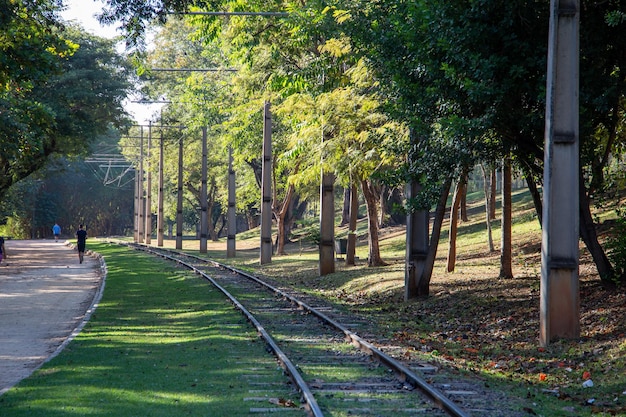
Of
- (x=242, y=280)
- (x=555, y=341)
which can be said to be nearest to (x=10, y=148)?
(x=242, y=280)

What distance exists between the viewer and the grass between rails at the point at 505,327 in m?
10.4

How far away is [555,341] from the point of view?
1298 cm

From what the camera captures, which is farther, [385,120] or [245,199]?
[245,199]

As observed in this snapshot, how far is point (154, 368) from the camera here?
12008 millimetres

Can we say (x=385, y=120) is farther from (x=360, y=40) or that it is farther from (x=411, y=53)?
(x=411, y=53)

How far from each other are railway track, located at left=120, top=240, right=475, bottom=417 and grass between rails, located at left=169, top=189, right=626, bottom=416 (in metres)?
0.79

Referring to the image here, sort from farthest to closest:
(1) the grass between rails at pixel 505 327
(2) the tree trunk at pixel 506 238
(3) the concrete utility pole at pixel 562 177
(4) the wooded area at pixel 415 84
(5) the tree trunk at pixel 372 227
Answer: (5) the tree trunk at pixel 372 227 → (2) the tree trunk at pixel 506 238 → (4) the wooded area at pixel 415 84 → (3) the concrete utility pole at pixel 562 177 → (1) the grass between rails at pixel 505 327

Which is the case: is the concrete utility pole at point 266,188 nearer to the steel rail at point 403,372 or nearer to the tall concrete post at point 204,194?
the tall concrete post at point 204,194

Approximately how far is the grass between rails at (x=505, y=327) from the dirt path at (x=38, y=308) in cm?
593

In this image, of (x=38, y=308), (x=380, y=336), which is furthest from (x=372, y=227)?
(x=380, y=336)

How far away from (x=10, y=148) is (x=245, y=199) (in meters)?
41.7

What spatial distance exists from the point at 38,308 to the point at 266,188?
1588cm

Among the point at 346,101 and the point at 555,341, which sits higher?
the point at 346,101

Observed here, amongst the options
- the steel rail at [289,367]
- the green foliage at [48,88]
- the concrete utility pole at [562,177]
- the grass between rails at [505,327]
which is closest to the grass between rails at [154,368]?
the steel rail at [289,367]
